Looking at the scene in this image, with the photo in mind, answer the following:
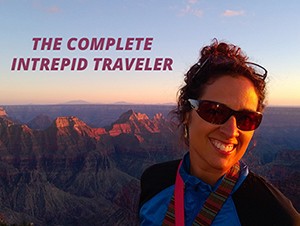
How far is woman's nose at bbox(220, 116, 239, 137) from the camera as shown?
2.55 m

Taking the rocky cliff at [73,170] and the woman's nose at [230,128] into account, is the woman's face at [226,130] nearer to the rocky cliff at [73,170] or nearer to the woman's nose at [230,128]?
the woman's nose at [230,128]

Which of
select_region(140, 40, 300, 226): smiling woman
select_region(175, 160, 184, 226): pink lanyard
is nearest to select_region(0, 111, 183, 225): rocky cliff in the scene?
select_region(175, 160, 184, 226): pink lanyard

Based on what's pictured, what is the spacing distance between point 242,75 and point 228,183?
27.6 inches

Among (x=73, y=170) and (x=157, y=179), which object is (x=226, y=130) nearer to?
(x=157, y=179)

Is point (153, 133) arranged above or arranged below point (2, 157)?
above

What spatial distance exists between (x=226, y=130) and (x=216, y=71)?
15.9 inches

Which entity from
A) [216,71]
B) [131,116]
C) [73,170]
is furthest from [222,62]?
[131,116]

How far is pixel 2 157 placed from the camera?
286 ft

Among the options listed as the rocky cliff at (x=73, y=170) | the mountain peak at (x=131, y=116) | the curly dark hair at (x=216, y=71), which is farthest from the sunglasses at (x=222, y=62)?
the mountain peak at (x=131, y=116)

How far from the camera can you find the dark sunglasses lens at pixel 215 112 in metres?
2.55

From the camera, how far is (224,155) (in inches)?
101

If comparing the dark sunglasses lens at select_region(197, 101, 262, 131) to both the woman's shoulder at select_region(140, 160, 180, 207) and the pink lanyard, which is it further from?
the woman's shoulder at select_region(140, 160, 180, 207)

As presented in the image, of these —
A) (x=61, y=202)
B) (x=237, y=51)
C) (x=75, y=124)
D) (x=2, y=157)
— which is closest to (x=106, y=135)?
(x=75, y=124)

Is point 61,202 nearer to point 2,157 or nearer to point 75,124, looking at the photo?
point 2,157
